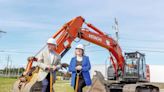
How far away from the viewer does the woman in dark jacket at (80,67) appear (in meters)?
8.17

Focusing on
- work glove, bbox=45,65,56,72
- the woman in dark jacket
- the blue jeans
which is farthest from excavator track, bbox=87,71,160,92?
work glove, bbox=45,65,56,72

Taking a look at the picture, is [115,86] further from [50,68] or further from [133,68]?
[50,68]

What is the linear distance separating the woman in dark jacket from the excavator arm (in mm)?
3445

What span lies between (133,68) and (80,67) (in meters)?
11.7

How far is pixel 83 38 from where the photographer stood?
16328 mm

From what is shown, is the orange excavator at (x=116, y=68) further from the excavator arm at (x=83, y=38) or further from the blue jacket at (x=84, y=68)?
the blue jacket at (x=84, y=68)

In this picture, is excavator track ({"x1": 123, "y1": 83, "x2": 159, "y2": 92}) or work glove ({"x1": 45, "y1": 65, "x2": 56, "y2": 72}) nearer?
work glove ({"x1": 45, "y1": 65, "x2": 56, "y2": 72})

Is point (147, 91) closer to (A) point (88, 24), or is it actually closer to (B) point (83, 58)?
(A) point (88, 24)

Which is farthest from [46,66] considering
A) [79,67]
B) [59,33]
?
[59,33]

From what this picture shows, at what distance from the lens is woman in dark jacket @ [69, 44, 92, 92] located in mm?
8172

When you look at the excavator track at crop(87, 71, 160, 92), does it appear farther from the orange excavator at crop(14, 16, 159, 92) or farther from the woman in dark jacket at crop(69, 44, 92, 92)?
the woman in dark jacket at crop(69, 44, 92, 92)

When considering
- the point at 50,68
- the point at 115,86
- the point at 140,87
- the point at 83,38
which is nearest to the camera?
the point at 50,68

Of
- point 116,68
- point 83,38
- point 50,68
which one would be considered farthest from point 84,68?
point 116,68

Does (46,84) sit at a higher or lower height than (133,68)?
lower
